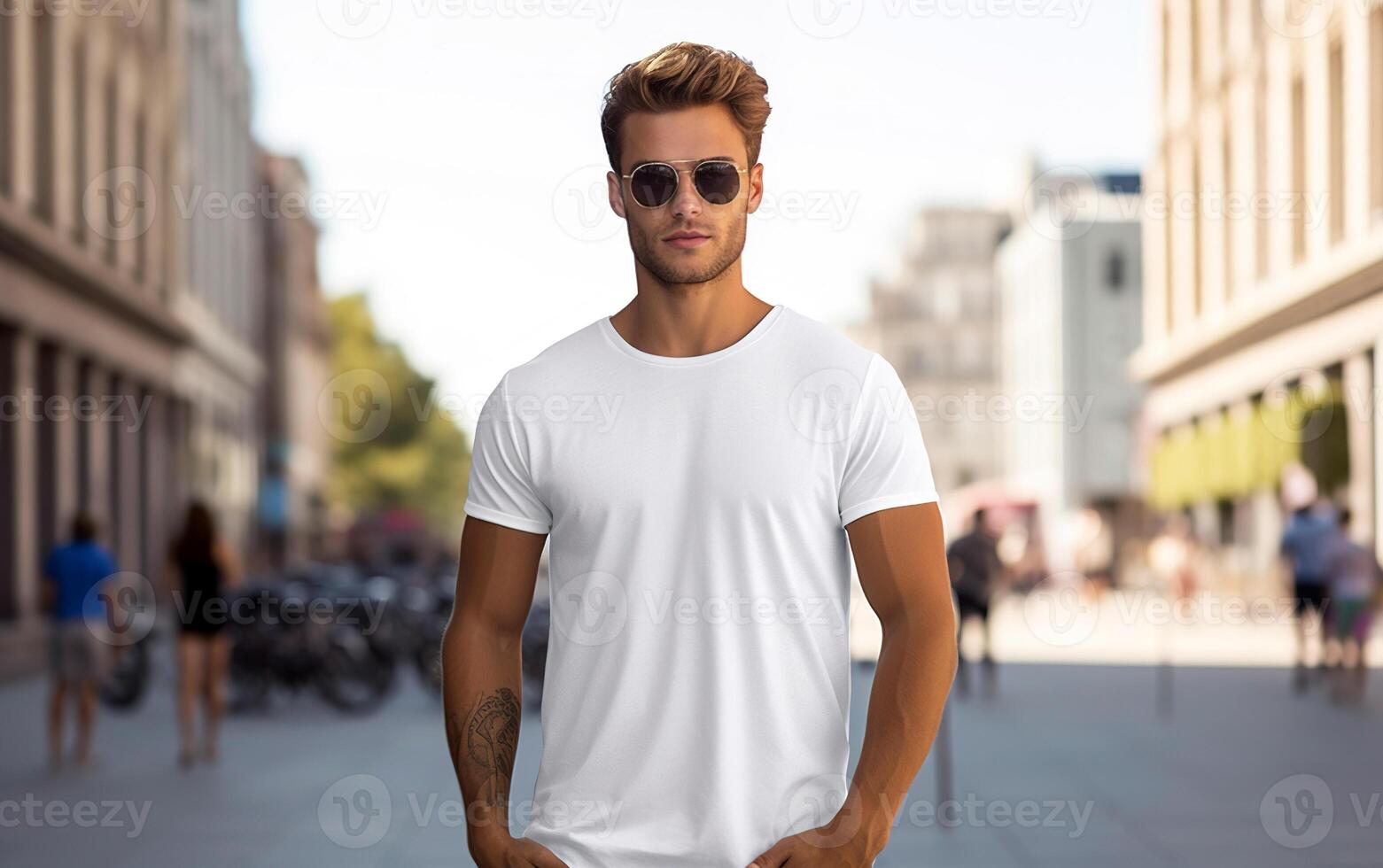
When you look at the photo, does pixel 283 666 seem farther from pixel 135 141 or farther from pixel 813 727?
pixel 135 141

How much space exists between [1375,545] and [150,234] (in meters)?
24.2

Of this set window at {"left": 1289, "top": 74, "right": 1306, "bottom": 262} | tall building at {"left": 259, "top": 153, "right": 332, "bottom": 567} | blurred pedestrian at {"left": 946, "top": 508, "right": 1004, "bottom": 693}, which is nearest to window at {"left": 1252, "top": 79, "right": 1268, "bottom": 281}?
window at {"left": 1289, "top": 74, "right": 1306, "bottom": 262}

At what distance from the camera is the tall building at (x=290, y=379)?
57375mm

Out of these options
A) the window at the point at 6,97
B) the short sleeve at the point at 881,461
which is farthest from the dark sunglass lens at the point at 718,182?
the window at the point at 6,97

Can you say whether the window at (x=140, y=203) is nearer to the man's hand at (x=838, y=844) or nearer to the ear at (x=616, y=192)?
the ear at (x=616, y=192)

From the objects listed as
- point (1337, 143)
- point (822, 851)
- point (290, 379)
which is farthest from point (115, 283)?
point (290, 379)

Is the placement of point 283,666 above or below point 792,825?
below

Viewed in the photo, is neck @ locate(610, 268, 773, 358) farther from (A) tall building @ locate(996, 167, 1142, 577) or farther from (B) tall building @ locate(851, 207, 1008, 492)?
(B) tall building @ locate(851, 207, 1008, 492)

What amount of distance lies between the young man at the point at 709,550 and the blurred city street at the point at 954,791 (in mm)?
6270

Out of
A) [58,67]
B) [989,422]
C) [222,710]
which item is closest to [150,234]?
[58,67]

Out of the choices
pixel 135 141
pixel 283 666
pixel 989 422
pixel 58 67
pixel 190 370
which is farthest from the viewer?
pixel 989 422

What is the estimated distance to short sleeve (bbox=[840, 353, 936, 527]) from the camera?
244cm

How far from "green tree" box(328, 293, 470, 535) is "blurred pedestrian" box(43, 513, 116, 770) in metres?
58.4

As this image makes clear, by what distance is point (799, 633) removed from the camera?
246 centimetres
